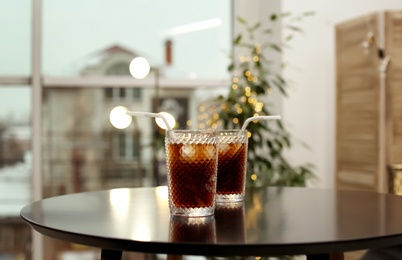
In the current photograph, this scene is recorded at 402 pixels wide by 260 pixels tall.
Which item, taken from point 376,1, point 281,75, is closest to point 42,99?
point 281,75

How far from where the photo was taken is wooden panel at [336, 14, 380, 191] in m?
3.46

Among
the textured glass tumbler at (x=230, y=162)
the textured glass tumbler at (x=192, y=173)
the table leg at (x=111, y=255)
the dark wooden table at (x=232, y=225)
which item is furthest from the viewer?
the table leg at (x=111, y=255)

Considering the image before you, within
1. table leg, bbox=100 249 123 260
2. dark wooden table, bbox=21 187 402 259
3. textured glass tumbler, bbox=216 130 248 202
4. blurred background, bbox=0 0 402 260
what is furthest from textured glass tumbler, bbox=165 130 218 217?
blurred background, bbox=0 0 402 260

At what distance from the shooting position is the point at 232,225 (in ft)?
4.21

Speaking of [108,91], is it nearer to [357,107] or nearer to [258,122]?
[258,122]

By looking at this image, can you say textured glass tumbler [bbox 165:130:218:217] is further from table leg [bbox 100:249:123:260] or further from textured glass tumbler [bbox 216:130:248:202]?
table leg [bbox 100:249:123:260]

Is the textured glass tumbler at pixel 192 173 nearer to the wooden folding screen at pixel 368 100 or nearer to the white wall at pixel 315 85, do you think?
the wooden folding screen at pixel 368 100

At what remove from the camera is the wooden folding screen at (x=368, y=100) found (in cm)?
339

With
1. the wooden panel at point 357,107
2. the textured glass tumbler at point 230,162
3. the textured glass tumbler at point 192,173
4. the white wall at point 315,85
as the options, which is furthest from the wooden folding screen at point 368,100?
the textured glass tumbler at point 192,173

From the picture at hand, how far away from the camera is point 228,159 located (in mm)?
1567

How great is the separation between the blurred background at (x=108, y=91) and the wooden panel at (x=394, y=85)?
442mm

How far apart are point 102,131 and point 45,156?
0.36 m

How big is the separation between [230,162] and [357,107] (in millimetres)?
2201

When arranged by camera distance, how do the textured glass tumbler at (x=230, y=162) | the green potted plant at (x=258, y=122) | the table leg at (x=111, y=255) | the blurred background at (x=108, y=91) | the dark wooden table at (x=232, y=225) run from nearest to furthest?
the dark wooden table at (x=232, y=225)
the textured glass tumbler at (x=230, y=162)
the table leg at (x=111, y=255)
the green potted plant at (x=258, y=122)
the blurred background at (x=108, y=91)
